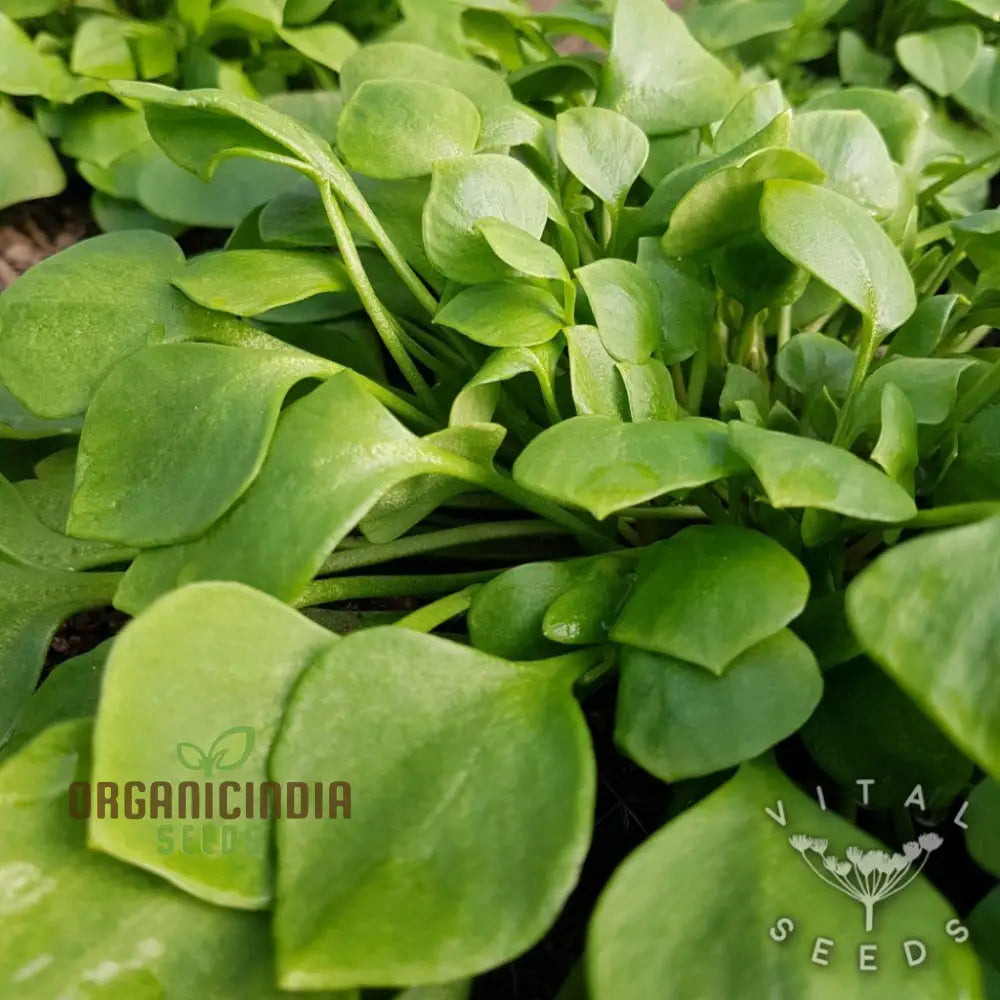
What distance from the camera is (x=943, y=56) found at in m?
0.94

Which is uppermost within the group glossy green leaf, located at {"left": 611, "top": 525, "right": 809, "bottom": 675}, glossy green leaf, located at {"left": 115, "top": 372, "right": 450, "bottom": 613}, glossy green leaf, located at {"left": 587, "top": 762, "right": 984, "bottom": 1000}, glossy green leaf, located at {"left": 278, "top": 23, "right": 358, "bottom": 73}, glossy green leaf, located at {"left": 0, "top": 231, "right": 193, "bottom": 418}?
glossy green leaf, located at {"left": 278, "top": 23, "right": 358, "bottom": 73}

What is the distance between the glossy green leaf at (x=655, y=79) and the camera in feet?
2.05

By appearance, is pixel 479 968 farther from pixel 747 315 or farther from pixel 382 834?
pixel 747 315

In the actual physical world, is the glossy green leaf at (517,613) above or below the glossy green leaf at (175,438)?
below

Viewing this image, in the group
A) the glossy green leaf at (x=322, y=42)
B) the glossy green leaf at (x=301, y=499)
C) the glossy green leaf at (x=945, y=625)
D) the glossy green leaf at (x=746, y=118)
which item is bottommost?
the glossy green leaf at (x=945, y=625)

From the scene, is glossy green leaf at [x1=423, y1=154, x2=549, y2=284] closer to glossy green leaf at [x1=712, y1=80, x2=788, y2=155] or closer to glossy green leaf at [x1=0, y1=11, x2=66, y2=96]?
glossy green leaf at [x1=712, y1=80, x2=788, y2=155]

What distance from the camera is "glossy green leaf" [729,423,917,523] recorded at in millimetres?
349

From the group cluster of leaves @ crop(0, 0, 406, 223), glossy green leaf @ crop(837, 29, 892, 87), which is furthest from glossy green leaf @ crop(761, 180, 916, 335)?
glossy green leaf @ crop(837, 29, 892, 87)

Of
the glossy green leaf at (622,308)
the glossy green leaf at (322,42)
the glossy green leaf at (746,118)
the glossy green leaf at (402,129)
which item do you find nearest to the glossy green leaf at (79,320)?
the glossy green leaf at (402,129)

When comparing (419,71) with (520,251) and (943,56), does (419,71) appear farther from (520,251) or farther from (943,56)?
(943,56)

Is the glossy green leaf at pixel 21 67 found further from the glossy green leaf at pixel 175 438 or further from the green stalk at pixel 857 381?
the green stalk at pixel 857 381

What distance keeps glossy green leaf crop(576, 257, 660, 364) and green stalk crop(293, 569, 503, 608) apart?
0.14 meters

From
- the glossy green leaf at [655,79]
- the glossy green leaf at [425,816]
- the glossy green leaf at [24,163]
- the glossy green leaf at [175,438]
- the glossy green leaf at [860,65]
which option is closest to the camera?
the glossy green leaf at [425,816]

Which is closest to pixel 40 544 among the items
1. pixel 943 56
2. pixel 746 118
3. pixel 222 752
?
pixel 222 752
